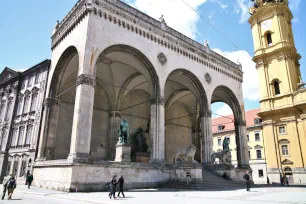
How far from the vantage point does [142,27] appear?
19.4 m

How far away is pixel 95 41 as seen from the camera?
16219 mm

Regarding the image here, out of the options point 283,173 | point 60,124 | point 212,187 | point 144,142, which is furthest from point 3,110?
point 283,173

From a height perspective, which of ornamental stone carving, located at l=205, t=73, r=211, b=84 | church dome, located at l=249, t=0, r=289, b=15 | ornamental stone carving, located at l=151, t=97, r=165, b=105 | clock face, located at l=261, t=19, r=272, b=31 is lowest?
ornamental stone carving, located at l=151, t=97, r=165, b=105

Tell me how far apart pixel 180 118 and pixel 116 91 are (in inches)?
422

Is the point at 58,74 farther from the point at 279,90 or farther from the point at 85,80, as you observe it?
the point at 279,90

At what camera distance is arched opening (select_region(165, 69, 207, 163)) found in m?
27.3

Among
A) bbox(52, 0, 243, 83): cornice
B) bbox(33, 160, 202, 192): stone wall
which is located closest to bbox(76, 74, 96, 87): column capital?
bbox(52, 0, 243, 83): cornice

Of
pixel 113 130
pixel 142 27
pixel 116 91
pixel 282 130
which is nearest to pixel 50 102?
pixel 116 91

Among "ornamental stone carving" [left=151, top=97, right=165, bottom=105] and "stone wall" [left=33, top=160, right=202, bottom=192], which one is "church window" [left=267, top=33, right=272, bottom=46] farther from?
"stone wall" [left=33, top=160, right=202, bottom=192]

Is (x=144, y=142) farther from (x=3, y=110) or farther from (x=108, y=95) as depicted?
(x=3, y=110)

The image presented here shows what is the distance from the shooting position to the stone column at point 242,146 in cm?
2541

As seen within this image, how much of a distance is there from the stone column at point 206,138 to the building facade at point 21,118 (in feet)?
48.2

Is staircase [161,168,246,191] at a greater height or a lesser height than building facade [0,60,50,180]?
lesser

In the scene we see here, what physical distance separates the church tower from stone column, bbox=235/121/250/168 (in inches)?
262
